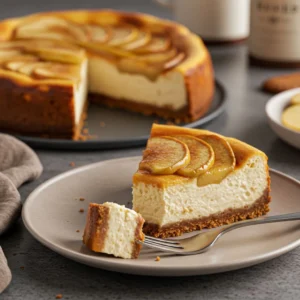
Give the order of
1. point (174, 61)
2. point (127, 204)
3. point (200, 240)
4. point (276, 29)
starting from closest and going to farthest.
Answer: point (200, 240)
point (127, 204)
point (174, 61)
point (276, 29)

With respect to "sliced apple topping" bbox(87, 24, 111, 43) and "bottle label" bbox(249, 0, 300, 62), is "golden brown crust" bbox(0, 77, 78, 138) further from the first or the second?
"bottle label" bbox(249, 0, 300, 62)

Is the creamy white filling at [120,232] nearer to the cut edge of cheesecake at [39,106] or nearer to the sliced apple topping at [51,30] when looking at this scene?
the cut edge of cheesecake at [39,106]

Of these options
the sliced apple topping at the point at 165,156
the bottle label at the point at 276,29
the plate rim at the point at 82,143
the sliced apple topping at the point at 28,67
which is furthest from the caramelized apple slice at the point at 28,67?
the bottle label at the point at 276,29

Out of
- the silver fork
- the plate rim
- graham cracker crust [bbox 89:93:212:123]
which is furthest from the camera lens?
graham cracker crust [bbox 89:93:212:123]

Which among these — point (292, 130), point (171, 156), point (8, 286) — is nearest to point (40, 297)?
point (8, 286)

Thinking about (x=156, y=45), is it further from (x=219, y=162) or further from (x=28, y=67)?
(x=219, y=162)

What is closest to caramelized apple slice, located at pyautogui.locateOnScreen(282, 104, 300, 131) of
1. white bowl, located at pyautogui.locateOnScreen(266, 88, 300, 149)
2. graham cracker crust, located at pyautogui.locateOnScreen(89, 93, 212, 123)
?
white bowl, located at pyautogui.locateOnScreen(266, 88, 300, 149)

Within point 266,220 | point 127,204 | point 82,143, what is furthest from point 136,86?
point 266,220
